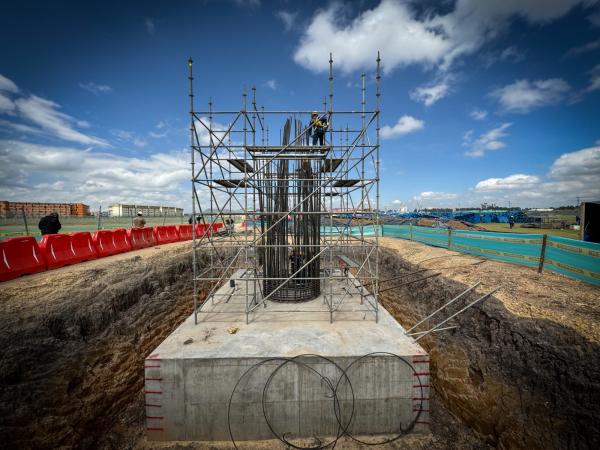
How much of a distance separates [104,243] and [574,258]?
19.9m

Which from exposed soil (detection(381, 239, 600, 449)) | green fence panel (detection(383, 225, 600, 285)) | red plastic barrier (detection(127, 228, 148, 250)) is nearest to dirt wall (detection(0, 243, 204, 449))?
red plastic barrier (detection(127, 228, 148, 250))

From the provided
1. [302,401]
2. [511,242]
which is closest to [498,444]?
[302,401]

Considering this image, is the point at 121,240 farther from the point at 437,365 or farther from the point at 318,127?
the point at 437,365

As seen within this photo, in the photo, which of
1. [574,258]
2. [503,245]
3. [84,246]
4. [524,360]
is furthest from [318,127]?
[84,246]

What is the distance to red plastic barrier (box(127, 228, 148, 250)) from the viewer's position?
608 inches

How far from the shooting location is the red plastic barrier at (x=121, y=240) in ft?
46.6

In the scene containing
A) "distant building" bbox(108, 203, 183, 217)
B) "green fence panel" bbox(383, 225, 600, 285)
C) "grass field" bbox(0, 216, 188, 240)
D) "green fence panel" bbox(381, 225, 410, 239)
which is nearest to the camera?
"green fence panel" bbox(383, 225, 600, 285)

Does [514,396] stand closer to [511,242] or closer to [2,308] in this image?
[511,242]

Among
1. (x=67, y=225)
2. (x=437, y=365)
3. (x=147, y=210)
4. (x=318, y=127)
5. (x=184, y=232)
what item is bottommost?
(x=437, y=365)

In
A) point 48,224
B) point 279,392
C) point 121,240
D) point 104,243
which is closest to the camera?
point 279,392

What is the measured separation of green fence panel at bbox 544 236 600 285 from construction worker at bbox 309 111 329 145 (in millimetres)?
8668

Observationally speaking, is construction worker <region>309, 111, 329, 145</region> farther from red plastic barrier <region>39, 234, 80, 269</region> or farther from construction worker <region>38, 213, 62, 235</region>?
construction worker <region>38, 213, 62, 235</region>

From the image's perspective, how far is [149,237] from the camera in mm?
17438

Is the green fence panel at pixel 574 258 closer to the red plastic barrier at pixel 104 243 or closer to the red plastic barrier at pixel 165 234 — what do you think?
the red plastic barrier at pixel 104 243
